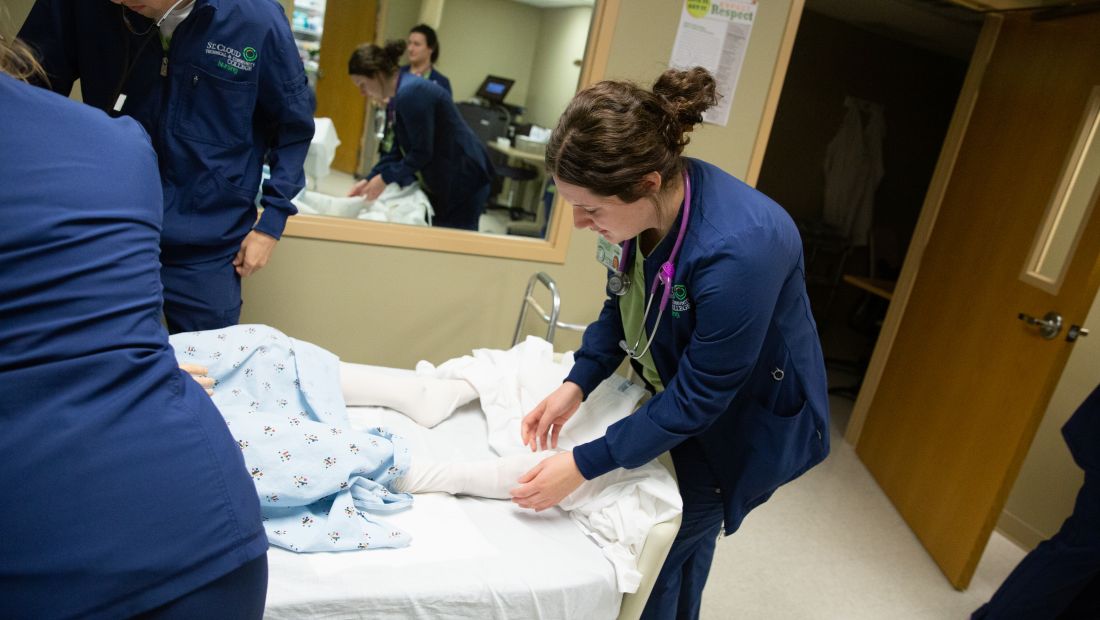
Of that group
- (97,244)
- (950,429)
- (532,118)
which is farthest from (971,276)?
(97,244)

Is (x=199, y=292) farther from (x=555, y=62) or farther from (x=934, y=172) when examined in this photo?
(x=934, y=172)

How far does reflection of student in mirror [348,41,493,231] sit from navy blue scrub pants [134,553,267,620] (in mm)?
1695

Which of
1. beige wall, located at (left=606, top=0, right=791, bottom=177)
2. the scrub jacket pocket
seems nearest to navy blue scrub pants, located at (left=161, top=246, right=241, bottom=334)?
the scrub jacket pocket

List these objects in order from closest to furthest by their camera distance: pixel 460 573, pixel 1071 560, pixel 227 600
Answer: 1. pixel 227 600
2. pixel 460 573
3. pixel 1071 560

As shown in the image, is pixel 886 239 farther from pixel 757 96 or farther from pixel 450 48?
pixel 450 48

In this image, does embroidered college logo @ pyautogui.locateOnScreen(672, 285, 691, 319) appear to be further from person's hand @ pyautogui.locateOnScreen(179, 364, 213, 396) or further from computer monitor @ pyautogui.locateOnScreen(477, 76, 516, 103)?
computer monitor @ pyautogui.locateOnScreen(477, 76, 516, 103)

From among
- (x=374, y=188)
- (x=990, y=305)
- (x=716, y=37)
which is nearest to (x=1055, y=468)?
(x=990, y=305)

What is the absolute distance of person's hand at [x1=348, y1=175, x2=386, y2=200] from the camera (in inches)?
92.7

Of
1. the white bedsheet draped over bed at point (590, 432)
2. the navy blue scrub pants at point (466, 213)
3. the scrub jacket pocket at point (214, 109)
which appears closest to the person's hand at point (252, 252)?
the scrub jacket pocket at point (214, 109)

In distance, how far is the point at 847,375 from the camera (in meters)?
4.44

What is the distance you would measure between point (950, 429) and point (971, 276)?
58 cm

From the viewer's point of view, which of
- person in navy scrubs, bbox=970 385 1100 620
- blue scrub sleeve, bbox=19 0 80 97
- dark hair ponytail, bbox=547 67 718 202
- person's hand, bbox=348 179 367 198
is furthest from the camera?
person's hand, bbox=348 179 367 198

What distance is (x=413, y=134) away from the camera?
242 cm

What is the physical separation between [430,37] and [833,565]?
2216 millimetres
